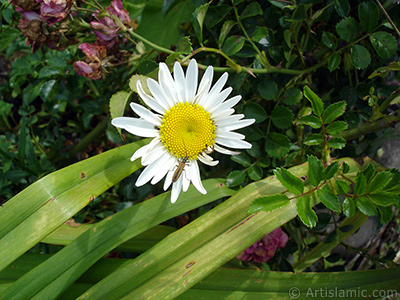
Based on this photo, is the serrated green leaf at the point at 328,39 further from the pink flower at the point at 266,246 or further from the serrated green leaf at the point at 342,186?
the pink flower at the point at 266,246

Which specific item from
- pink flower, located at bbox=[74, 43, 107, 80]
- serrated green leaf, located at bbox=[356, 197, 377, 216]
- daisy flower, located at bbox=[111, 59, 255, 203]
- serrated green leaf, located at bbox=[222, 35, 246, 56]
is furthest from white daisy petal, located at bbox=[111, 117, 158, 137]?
serrated green leaf, located at bbox=[356, 197, 377, 216]

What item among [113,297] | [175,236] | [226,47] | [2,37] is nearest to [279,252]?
[175,236]

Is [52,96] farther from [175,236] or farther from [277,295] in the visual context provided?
[277,295]

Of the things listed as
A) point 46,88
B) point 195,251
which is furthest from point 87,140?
point 195,251

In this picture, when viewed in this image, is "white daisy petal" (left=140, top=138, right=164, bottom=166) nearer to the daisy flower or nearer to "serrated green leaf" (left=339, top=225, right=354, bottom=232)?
the daisy flower

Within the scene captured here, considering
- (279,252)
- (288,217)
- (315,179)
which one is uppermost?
(315,179)

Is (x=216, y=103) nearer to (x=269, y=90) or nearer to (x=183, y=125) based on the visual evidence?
(x=183, y=125)
